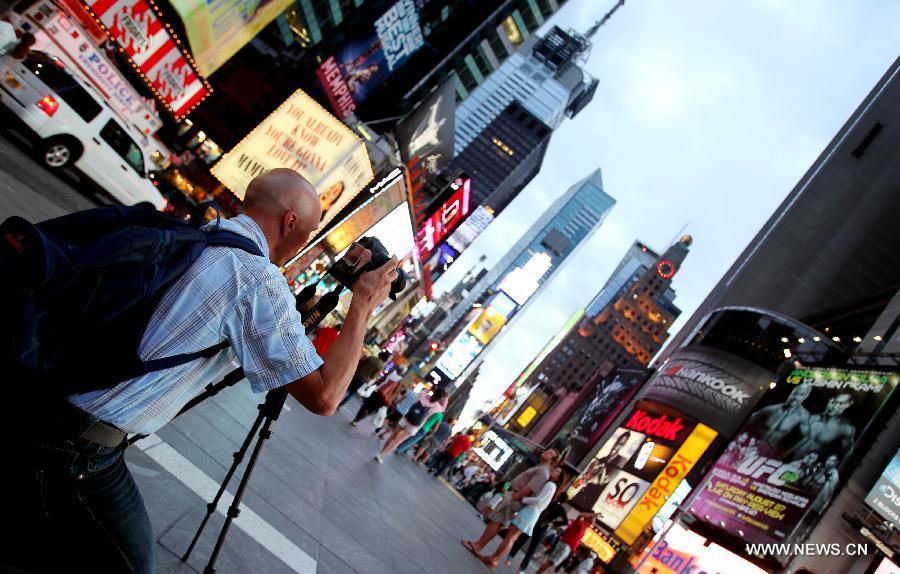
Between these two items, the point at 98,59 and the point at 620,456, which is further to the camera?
the point at 620,456

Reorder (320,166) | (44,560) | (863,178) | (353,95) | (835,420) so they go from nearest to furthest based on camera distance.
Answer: (44,560)
(320,166)
(835,420)
(353,95)
(863,178)

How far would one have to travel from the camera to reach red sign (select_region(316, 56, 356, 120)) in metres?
23.8

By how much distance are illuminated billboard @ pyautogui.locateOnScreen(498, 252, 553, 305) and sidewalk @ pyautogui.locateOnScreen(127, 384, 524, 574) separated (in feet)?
134

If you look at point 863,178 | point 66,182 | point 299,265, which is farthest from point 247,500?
point 863,178

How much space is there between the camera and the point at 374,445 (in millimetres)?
14836

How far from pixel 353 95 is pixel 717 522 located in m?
23.9

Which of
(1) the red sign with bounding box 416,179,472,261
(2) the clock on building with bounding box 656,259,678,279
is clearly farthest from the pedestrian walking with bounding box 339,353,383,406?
(2) the clock on building with bounding box 656,259,678,279

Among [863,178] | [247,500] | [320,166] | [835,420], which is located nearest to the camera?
[247,500]

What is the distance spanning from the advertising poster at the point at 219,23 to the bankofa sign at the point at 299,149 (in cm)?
421

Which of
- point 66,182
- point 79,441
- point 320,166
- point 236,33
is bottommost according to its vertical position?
point 66,182

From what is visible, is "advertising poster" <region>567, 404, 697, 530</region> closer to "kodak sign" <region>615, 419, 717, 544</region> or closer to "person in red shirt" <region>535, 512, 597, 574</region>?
"kodak sign" <region>615, 419, 717, 544</region>

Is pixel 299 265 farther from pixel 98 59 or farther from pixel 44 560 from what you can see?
pixel 44 560

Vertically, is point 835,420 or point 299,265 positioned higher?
point 835,420

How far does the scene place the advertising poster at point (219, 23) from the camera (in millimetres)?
14662
